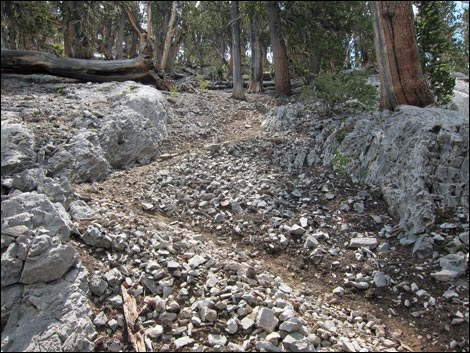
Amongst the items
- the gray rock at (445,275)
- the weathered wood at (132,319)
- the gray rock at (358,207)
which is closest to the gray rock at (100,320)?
the weathered wood at (132,319)

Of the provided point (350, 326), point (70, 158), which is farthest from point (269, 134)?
point (350, 326)

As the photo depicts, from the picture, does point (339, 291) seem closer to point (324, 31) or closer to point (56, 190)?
point (56, 190)

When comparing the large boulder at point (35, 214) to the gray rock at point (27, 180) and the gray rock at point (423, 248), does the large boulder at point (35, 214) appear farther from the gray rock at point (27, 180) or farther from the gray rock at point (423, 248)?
the gray rock at point (423, 248)

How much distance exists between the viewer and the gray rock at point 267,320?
3.89 meters

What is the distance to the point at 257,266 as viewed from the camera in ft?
16.7

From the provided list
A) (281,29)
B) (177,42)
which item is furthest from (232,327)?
(177,42)

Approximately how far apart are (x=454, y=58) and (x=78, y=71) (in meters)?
9.20

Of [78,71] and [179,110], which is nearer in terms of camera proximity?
[78,71]

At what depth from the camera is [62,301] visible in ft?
12.7

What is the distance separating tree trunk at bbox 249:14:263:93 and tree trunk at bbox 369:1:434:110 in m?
9.50

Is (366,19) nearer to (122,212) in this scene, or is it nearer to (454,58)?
(454,58)

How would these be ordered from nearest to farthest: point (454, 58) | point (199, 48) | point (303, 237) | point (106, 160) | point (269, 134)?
1. point (303, 237)
2. point (106, 160)
3. point (454, 58)
4. point (269, 134)
5. point (199, 48)

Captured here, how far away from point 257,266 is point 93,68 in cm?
802

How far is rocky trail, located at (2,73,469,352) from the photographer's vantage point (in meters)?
3.94
